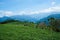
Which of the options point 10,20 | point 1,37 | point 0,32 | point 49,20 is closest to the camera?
point 1,37

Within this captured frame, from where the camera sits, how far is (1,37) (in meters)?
15.0

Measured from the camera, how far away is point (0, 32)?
16.6 m

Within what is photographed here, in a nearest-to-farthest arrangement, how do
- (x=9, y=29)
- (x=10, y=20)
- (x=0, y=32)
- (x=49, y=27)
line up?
(x=0, y=32)
(x=9, y=29)
(x=49, y=27)
(x=10, y=20)

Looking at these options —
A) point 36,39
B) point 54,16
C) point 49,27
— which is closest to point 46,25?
point 49,27

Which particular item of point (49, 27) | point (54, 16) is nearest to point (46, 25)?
point (49, 27)

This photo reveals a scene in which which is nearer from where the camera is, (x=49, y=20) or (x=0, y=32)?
(x=0, y=32)

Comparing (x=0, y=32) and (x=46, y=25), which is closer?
(x=0, y=32)

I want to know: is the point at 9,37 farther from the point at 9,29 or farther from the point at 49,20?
the point at 49,20

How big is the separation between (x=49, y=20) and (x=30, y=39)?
1192 centimetres

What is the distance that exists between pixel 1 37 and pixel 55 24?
40.6 ft

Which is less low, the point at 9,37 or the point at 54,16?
the point at 54,16

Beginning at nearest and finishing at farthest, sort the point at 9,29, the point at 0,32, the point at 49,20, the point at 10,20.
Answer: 1. the point at 0,32
2. the point at 9,29
3. the point at 49,20
4. the point at 10,20

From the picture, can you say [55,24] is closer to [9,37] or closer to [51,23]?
[51,23]

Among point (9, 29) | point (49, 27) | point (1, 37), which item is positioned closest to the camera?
point (1, 37)
